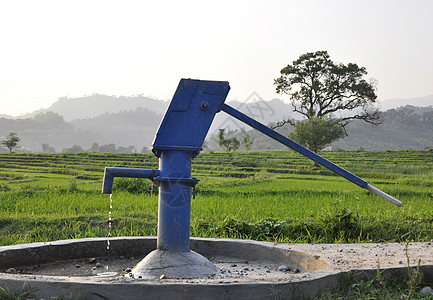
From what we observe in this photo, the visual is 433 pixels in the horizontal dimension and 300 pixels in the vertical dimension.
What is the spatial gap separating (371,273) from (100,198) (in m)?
6.54

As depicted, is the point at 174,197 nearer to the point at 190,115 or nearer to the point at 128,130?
the point at 190,115

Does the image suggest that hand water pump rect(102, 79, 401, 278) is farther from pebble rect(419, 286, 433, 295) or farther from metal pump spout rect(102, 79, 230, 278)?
pebble rect(419, 286, 433, 295)

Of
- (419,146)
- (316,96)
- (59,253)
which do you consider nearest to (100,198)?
(59,253)

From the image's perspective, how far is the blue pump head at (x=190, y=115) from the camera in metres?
2.69

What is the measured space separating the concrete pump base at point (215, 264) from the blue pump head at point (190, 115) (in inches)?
31.9

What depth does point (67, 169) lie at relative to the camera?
18.5m

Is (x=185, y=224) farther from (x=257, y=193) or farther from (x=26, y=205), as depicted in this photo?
(x=257, y=193)

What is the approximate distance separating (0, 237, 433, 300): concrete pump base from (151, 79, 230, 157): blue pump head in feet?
2.66

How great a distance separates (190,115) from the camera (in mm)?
2729

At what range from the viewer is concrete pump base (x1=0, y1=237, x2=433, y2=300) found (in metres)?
2.08

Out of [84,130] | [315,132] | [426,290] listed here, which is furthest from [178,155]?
[84,130]

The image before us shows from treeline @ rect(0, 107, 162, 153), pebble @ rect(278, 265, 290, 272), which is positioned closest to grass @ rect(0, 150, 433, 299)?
pebble @ rect(278, 265, 290, 272)

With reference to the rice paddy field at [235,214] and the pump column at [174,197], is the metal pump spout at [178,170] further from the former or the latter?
the rice paddy field at [235,214]

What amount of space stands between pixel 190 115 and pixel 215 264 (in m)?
1.14
